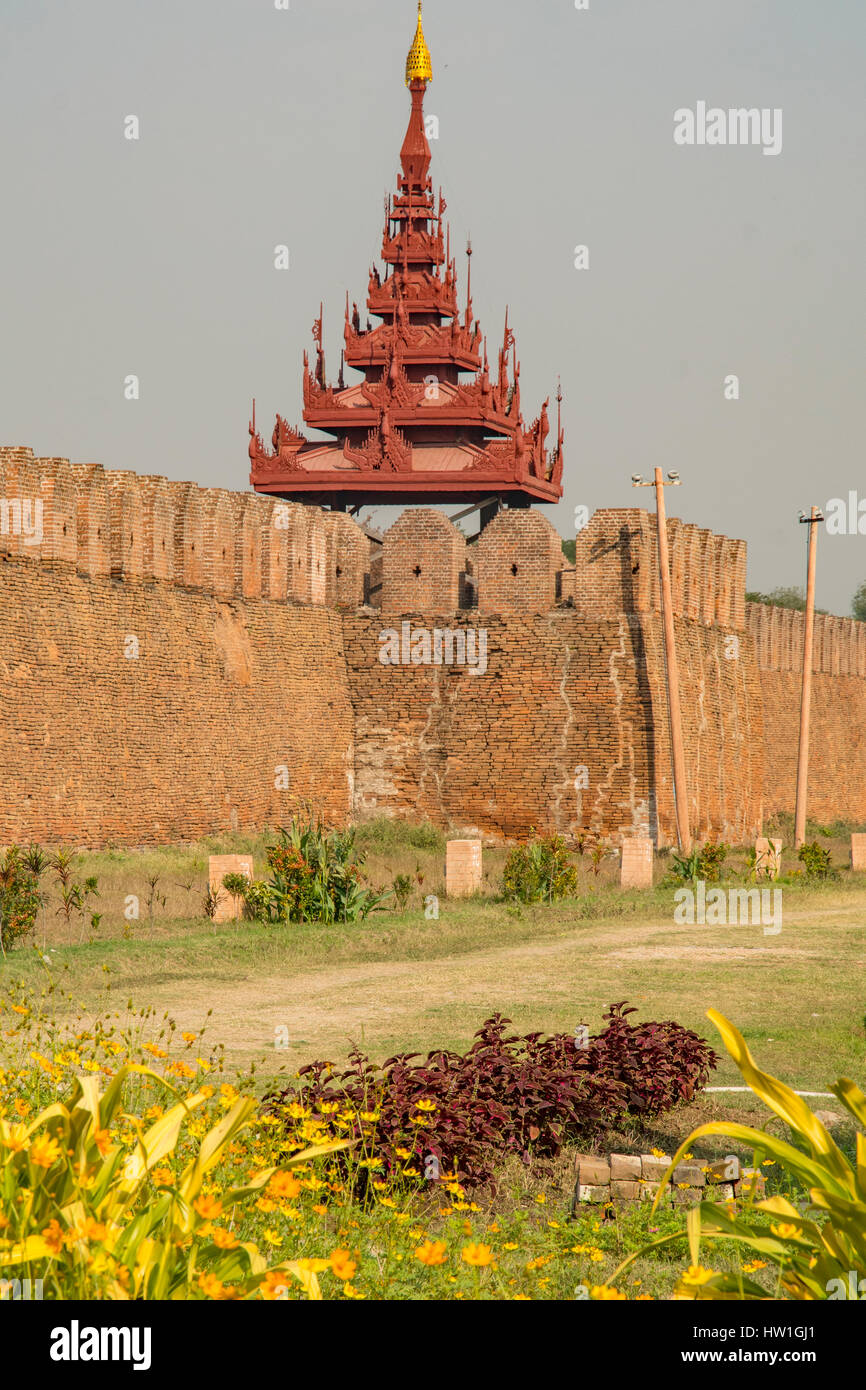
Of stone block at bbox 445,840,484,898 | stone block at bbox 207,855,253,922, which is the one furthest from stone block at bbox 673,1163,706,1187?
stone block at bbox 445,840,484,898

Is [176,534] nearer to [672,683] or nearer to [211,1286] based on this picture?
[672,683]

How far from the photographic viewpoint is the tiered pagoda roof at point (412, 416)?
31.1 m

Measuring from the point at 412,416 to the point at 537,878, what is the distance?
1784 centimetres

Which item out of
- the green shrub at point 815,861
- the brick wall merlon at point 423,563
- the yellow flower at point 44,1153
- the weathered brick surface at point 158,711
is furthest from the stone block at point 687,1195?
the brick wall merlon at point 423,563

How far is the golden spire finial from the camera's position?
34.9m

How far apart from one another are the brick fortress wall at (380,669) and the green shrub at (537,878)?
427cm

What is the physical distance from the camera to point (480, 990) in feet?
32.9

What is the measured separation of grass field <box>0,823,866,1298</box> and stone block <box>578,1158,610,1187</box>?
0.17 metres

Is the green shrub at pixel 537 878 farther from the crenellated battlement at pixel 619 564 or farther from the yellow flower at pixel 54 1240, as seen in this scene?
the yellow flower at pixel 54 1240

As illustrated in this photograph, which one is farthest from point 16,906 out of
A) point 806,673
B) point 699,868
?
point 806,673

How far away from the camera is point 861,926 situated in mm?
13914

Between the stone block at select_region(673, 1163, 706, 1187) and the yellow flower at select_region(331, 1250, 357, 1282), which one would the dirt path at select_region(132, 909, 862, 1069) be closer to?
the stone block at select_region(673, 1163, 706, 1187)

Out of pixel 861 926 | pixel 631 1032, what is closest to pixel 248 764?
pixel 861 926

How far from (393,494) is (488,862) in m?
14.0
